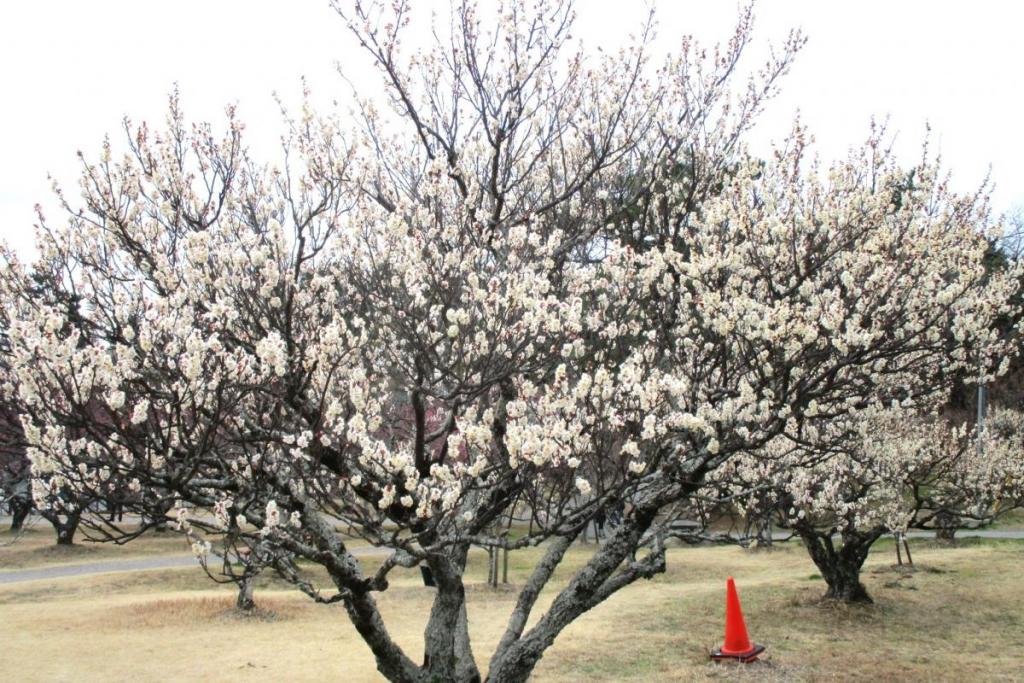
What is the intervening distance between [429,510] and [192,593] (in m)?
18.1

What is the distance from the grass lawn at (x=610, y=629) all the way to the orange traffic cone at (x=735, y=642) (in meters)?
0.32

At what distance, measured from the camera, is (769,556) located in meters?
27.1

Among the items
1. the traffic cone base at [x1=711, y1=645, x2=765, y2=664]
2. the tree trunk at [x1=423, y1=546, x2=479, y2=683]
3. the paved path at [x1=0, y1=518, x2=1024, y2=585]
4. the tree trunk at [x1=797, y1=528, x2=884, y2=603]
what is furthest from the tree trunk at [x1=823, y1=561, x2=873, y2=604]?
the tree trunk at [x1=423, y1=546, x2=479, y2=683]

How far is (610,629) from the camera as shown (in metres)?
17.2

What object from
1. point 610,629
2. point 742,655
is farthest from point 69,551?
point 742,655

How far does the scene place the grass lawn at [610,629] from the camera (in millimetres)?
13641

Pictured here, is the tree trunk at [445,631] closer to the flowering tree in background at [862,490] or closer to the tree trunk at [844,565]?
the flowering tree in background at [862,490]

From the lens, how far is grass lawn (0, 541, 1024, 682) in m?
13.6

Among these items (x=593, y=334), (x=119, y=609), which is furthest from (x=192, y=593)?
(x=593, y=334)

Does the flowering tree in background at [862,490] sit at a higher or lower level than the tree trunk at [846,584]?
higher

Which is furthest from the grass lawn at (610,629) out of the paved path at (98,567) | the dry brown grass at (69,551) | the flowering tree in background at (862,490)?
the dry brown grass at (69,551)

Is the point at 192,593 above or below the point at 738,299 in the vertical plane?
below

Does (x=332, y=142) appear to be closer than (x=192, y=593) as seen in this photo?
Yes

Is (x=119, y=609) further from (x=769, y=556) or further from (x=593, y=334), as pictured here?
(x=769, y=556)
